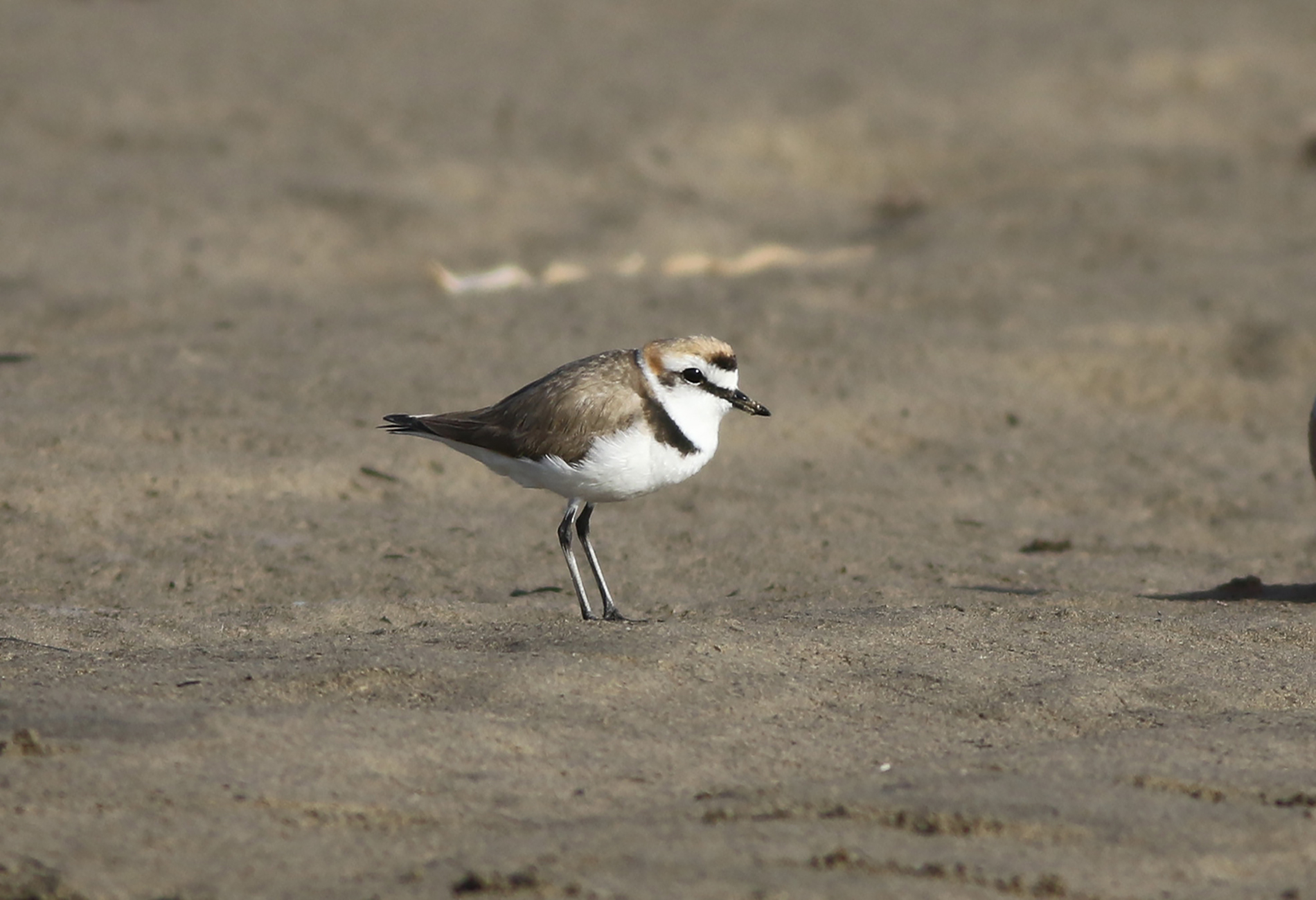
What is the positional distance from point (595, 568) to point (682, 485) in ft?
7.10

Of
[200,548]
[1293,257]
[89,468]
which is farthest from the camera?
[1293,257]

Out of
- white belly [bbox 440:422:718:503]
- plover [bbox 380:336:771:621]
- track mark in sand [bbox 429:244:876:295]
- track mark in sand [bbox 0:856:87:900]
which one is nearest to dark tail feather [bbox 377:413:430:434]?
plover [bbox 380:336:771:621]

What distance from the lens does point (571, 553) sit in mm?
6191

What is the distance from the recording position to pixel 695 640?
4.86 m

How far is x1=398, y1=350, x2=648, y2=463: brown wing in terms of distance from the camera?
5.82m

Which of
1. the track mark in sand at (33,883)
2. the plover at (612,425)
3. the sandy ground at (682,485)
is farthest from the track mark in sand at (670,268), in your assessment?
the track mark in sand at (33,883)

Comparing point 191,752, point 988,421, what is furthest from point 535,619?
point 988,421

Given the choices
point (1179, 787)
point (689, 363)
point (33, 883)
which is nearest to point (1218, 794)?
point (1179, 787)

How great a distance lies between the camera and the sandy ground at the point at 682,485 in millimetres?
3707

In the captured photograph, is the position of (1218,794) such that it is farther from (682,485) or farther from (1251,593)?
(682,485)

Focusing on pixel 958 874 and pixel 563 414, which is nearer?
pixel 958 874

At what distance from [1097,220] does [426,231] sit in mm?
5492

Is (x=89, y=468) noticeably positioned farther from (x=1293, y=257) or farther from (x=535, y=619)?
(x=1293, y=257)

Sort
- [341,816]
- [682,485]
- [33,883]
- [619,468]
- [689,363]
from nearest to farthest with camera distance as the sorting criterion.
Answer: [33,883]
[341,816]
[619,468]
[689,363]
[682,485]
